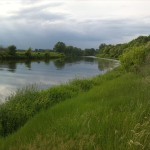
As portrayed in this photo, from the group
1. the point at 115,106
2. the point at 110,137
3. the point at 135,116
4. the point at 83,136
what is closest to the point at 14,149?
the point at 83,136

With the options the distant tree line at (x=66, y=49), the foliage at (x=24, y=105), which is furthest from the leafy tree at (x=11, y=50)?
the foliage at (x=24, y=105)

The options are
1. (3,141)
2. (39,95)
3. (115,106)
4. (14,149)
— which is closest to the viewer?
(14,149)

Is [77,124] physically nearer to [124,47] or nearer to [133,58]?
[133,58]

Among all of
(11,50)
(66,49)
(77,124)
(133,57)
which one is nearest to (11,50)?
(11,50)

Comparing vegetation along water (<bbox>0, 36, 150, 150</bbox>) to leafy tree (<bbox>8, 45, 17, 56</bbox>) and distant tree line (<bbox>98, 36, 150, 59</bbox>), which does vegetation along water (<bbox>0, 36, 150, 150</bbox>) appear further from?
leafy tree (<bbox>8, 45, 17, 56</bbox>)

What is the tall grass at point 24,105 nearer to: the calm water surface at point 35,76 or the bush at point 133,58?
the calm water surface at point 35,76

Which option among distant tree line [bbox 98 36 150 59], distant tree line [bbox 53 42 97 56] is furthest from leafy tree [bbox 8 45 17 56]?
distant tree line [bbox 53 42 97 56]

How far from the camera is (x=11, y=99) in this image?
40.2 ft

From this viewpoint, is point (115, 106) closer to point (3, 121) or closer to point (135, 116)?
point (135, 116)

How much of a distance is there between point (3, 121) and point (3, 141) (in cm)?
268

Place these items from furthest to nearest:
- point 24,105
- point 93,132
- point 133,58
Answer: point 133,58
point 24,105
point 93,132

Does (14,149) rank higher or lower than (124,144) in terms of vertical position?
lower

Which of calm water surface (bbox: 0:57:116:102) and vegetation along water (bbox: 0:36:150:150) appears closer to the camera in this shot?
vegetation along water (bbox: 0:36:150:150)

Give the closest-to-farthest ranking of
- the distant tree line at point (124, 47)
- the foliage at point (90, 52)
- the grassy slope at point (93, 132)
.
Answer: the grassy slope at point (93, 132), the distant tree line at point (124, 47), the foliage at point (90, 52)
